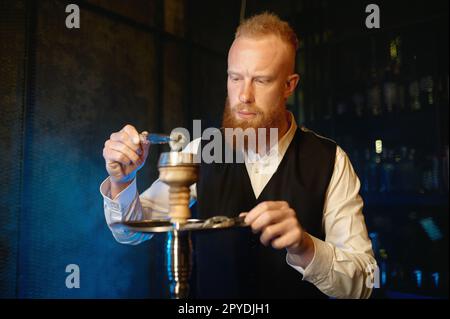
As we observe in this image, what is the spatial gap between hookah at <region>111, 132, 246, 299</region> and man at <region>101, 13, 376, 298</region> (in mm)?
537

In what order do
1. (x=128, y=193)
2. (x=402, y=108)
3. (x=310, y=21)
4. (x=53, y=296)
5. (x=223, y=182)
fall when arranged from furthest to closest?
(x=310, y=21), (x=402, y=108), (x=53, y=296), (x=223, y=182), (x=128, y=193)

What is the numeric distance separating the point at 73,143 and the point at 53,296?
91cm

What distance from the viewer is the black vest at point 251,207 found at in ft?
5.81

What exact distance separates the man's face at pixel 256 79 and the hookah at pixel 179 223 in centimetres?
77

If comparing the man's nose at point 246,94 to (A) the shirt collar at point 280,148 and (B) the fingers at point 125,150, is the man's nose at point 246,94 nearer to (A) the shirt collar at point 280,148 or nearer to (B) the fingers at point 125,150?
(A) the shirt collar at point 280,148

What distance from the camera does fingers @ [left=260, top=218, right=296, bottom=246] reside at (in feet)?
3.14

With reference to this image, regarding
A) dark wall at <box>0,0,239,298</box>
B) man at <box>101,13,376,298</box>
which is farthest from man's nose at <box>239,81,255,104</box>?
dark wall at <box>0,0,239,298</box>

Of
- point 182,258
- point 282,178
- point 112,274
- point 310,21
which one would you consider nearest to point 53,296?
point 112,274

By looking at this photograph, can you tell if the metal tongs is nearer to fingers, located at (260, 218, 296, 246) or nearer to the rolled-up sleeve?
fingers, located at (260, 218, 296, 246)

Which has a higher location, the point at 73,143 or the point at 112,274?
the point at 73,143

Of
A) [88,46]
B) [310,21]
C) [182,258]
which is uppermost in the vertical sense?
[310,21]

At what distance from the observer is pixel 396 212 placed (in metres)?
3.55

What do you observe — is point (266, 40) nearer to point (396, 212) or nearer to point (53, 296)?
point (53, 296)
